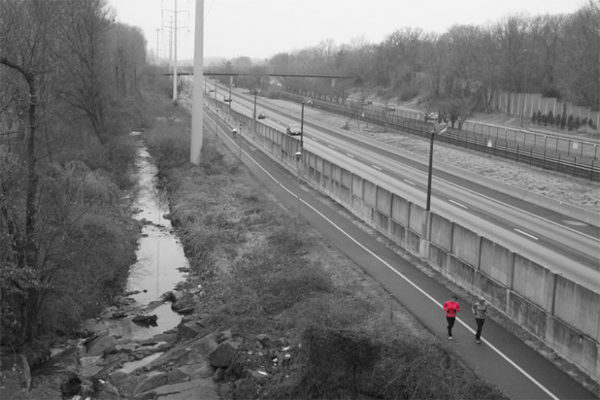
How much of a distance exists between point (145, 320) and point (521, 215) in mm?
21539

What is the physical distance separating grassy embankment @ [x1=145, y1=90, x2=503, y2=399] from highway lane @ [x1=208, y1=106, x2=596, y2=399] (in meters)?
0.59

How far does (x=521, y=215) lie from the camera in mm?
36469

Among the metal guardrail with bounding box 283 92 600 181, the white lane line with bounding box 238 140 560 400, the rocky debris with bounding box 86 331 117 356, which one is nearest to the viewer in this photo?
the white lane line with bounding box 238 140 560 400

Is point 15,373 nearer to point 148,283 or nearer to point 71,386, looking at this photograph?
point 71,386

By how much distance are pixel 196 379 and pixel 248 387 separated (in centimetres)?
Result: 221

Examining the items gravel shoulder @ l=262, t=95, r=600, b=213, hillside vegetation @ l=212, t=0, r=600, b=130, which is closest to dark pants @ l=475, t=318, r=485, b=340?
gravel shoulder @ l=262, t=95, r=600, b=213

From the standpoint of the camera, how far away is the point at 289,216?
37000 millimetres

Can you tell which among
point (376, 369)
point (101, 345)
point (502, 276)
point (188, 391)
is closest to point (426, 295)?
point (502, 276)

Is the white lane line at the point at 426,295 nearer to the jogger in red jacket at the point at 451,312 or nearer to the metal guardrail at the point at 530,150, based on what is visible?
the jogger in red jacket at the point at 451,312

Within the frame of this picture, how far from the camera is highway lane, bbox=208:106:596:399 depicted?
1645cm

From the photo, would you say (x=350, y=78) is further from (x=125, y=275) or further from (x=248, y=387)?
(x=248, y=387)

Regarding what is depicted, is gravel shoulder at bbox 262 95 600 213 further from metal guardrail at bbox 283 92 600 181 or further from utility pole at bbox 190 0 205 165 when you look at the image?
utility pole at bbox 190 0 205 165

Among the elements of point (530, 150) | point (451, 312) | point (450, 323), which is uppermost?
point (530, 150)

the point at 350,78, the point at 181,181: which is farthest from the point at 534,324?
the point at 350,78
